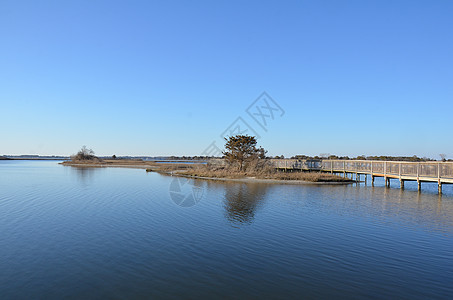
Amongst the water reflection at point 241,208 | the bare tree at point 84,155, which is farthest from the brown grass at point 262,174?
the bare tree at point 84,155

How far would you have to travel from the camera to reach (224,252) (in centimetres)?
876

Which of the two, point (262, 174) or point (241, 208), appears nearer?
point (241, 208)

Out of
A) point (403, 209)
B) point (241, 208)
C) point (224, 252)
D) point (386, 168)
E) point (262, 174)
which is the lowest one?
point (224, 252)

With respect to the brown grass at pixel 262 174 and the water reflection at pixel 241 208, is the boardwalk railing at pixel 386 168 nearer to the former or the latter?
the brown grass at pixel 262 174

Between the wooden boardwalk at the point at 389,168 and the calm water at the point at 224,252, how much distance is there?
9.02m

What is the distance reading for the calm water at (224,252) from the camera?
6.34 metres

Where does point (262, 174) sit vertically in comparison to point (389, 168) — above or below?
below

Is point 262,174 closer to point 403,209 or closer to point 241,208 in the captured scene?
point 241,208

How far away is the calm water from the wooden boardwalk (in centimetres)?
902

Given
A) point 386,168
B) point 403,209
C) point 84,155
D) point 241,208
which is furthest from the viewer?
point 84,155

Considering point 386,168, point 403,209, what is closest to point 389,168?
point 386,168

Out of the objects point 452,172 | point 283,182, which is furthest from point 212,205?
point 452,172

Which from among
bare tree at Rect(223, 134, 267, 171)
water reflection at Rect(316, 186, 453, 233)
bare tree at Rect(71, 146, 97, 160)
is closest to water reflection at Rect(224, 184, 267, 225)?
water reflection at Rect(316, 186, 453, 233)

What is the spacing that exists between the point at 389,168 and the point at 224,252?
85.6 feet
